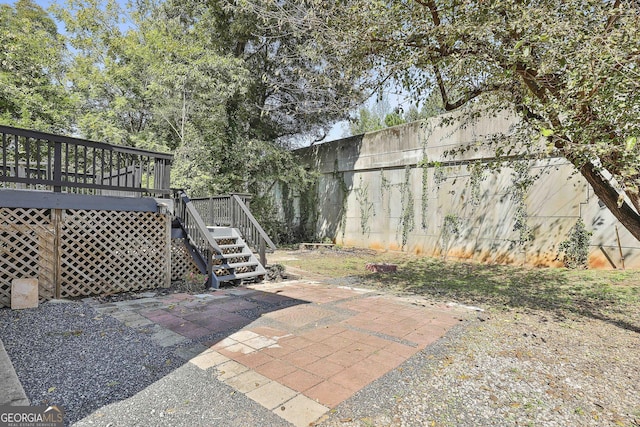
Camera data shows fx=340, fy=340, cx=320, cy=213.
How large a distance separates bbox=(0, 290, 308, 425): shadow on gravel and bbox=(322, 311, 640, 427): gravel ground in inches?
57.1

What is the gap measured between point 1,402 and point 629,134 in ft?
16.0

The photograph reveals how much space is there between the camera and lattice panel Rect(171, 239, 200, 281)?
5.97 metres

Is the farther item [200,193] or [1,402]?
[200,193]

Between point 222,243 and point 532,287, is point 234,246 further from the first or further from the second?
point 532,287

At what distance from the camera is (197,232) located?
19.1 feet

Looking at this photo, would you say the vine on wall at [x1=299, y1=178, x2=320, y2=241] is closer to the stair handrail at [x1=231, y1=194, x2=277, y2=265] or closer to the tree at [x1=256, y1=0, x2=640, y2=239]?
the stair handrail at [x1=231, y1=194, x2=277, y2=265]

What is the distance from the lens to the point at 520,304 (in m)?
4.70

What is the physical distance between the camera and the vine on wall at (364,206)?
1085 centimetres

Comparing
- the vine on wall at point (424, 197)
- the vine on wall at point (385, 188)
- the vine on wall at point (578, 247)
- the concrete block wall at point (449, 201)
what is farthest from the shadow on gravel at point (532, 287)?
the vine on wall at point (385, 188)

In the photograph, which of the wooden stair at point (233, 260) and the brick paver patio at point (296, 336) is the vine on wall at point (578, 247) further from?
the wooden stair at point (233, 260)

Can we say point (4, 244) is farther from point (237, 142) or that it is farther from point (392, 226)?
point (392, 226)

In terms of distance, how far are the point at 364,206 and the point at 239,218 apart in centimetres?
524

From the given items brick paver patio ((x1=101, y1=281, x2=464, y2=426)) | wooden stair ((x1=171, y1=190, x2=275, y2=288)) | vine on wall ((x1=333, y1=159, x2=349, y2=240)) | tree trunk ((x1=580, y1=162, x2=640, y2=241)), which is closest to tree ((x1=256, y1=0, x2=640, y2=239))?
tree trunk ((x1=580, y1=162, x2=640, y2=241))

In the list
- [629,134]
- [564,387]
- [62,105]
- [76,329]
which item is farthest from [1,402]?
[62,105]
